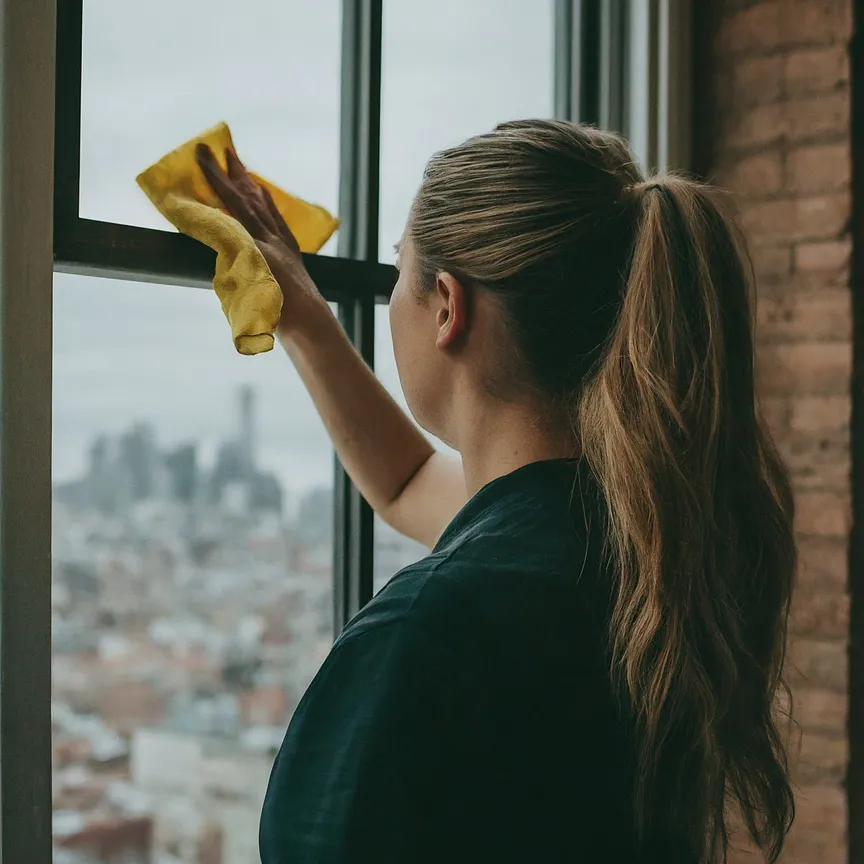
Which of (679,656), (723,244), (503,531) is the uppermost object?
(723,244)

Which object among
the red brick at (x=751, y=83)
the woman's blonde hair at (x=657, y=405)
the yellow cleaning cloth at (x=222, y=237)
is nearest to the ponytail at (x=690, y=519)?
the woman's blonde hair at (x=657, y=405)

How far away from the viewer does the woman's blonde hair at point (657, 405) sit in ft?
2.84

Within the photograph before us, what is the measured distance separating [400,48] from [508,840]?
3.53ft

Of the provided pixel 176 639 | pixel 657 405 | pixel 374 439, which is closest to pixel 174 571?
pixel 176 639

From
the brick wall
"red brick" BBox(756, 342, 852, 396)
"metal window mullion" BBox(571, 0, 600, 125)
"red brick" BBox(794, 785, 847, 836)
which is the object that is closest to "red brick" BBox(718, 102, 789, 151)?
the brick wall

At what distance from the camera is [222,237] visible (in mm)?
1070

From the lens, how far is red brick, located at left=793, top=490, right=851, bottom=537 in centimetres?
170

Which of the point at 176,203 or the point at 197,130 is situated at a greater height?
the point at 197,130

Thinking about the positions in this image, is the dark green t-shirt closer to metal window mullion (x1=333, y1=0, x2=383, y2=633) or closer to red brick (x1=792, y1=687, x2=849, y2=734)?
metal window mullion (x1=333, y1=0, x2=383, y2=633)

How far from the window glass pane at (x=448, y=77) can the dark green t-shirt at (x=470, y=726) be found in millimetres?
722

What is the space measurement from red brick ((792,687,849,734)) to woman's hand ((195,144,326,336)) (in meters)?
1.07

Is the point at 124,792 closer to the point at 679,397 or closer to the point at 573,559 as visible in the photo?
the point at 573,559

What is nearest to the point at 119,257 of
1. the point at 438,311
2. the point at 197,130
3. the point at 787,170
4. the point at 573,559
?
the point at 197,130

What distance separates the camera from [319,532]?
1.43 meters
